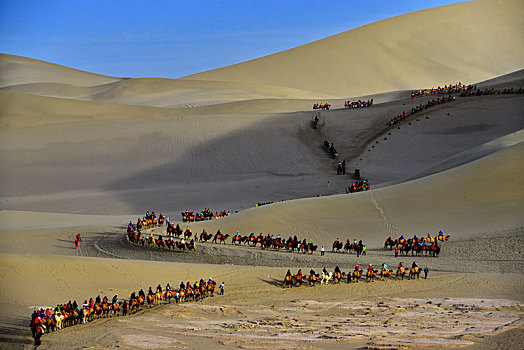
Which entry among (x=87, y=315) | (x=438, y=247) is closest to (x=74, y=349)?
(x=87, y=315)

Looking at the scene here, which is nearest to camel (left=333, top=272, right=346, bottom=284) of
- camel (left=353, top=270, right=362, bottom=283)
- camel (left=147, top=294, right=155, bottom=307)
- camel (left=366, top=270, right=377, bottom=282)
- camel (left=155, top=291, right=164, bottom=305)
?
camel (left=353, top=270, right=362, bottom=283)

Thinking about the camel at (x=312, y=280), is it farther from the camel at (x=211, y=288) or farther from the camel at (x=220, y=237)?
the camel at (x=220, y=237)

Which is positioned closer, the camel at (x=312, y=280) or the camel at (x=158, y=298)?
the camel at (x=158, y=298)

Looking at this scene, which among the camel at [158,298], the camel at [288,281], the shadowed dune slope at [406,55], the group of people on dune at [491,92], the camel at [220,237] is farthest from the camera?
the shadowed dune slope at [406,55]

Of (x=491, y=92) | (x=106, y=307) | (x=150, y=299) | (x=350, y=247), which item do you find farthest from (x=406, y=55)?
(x=106, y=307)

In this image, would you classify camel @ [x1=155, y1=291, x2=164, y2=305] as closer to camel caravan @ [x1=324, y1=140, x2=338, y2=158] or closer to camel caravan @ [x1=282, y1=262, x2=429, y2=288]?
camel caravan @ [x1=282, y1=262, x2=429, y2=288]

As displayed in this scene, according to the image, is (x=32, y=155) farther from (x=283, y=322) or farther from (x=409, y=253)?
(x=283, y=322)

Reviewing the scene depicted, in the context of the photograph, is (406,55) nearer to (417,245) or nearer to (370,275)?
(417,245)

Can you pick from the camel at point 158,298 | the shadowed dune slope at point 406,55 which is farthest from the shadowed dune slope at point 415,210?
the shadowed dune slope at point 406,55
